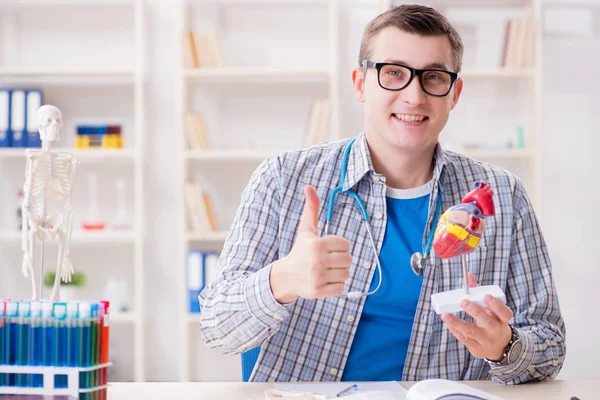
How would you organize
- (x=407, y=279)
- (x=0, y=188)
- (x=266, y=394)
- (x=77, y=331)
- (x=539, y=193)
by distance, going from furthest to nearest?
(x=0, y=188)
(x=539, y=193)
(x=407, y=279)
(x=266, y=394)
(x=77, y=331)

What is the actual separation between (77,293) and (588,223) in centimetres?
287

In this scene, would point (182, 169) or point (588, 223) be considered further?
point (588, 223)

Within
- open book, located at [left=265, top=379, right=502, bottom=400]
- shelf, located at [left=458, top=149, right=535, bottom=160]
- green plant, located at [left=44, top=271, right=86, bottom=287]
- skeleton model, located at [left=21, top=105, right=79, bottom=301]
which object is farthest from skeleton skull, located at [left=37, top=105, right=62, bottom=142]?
shelf, located at [left=458, top=149, right=535, bottom=160]

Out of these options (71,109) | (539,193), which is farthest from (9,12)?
(539,193)

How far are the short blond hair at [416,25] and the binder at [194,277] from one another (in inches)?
89.3

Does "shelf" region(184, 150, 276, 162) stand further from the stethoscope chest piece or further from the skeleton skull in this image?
the skeleton skull

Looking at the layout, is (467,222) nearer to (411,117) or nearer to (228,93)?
(411,117)

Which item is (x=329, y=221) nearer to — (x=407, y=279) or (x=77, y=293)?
(x=407, y=279)

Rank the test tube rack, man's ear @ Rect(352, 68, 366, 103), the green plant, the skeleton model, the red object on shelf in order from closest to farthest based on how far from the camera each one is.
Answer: the test tube rack, the skeleton model, man's ear @ Rect(352, 68, 366, 103), the green plant, the red object on shelf

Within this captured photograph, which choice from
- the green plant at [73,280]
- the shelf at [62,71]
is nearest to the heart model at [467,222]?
the green plant at [73,280]

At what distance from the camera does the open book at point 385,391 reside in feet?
4.02

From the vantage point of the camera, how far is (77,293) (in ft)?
13.1

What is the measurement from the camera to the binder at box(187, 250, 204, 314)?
12.8ft

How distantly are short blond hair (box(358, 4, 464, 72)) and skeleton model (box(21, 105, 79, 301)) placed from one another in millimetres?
809
